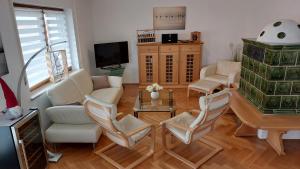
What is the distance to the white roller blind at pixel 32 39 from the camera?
120 inches

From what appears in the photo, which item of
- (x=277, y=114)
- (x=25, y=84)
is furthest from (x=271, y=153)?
(x=25, y=84)

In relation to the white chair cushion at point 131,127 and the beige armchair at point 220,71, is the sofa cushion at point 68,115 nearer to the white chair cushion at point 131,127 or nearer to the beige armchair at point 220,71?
the white chair cushion at point 131,127

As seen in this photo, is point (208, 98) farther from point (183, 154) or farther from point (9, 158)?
point (9, 158)

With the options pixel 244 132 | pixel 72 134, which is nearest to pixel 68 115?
pixel 72 134

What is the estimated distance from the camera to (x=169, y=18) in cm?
544

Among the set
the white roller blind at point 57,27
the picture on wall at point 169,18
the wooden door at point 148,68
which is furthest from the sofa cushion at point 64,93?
the picture on wall at point 169,18

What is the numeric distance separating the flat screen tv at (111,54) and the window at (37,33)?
1034mm

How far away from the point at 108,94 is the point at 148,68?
165 centimetres

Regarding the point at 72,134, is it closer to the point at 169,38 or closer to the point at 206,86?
the point at 206,86

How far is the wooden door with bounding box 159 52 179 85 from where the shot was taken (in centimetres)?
529

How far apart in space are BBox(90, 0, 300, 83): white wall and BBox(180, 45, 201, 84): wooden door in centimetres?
53

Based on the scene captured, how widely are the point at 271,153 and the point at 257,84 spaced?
950 millimetres

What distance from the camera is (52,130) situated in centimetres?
293

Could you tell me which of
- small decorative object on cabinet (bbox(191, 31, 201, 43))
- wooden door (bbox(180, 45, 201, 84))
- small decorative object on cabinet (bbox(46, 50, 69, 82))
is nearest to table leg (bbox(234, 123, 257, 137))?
wooden door (bbox(180, 45, 201, 84))
